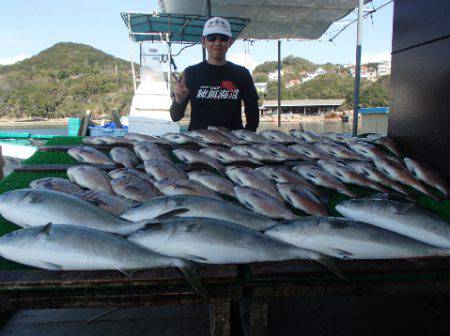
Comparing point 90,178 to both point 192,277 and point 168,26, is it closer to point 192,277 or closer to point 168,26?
point 192,277

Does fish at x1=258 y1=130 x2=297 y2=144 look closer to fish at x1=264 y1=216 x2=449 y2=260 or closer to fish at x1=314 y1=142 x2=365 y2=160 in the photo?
fish at x1=314 y1=142 x2=365 y2=160

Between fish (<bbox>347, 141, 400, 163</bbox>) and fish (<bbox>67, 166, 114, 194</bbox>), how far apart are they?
8.36 ft

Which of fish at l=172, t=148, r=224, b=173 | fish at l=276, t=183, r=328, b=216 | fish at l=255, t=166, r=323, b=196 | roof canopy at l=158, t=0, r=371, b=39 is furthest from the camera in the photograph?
→ roof canopy at l=158, t=0, r=371, b=39

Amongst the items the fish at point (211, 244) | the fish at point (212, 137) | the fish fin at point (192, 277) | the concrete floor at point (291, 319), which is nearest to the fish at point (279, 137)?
the fish at point (212, 137)

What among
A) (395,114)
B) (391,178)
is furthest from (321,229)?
(395,114)

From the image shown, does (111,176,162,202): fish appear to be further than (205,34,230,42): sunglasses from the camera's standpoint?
No

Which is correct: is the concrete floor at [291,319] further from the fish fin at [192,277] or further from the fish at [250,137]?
the fish at [250,137]

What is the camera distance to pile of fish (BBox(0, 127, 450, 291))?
171 cm

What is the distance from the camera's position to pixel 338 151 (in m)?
3.69

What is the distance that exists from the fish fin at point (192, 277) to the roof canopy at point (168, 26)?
928 cm

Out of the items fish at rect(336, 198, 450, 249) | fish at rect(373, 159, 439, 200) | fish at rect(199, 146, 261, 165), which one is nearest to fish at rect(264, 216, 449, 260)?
fish at rect(336, 198, 450, 249)

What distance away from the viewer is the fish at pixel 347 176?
2.95 metres

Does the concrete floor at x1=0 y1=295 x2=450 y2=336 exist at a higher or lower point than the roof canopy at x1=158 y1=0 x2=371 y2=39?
lower

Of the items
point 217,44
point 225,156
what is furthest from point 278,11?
point 225,156
